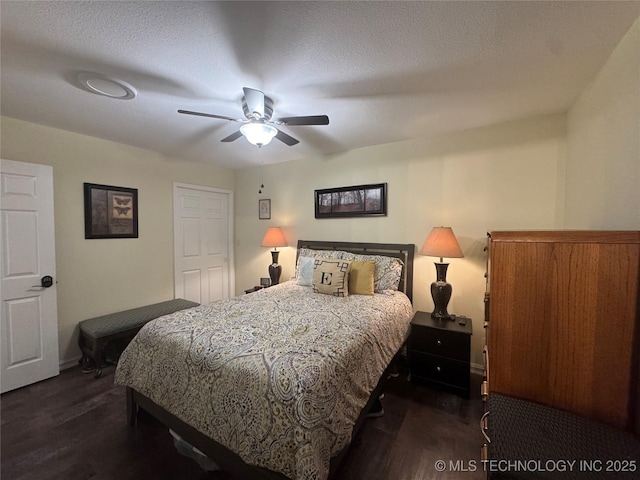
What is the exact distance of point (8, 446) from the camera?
66.6 inches

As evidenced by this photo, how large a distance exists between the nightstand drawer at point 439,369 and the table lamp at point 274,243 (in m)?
2.10

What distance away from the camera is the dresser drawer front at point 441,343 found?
221 centimetres

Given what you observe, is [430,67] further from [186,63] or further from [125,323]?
[125,323]

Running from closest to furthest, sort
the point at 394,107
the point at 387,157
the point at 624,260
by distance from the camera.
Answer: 1. the point at 624,260
2. the point at 394,107
3. the point at 387,157

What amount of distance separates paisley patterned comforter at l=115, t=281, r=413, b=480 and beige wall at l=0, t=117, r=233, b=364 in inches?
62.7

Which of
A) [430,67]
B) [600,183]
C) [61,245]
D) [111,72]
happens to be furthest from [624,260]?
[61,245]

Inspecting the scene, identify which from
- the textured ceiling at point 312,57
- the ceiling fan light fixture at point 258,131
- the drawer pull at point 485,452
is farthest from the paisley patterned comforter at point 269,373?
the textured ceiling at point 312,57

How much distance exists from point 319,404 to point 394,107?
7.28 feet

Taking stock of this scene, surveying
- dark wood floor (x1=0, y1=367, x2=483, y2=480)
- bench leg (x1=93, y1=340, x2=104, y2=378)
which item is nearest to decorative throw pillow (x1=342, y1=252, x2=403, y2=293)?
dark wood floor (x1=0, y1=367, x2=483, y2=480)

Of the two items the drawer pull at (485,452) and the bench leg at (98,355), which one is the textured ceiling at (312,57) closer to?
the drawer pull at (485,452)

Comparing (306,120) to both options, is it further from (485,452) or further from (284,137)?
(485,452)

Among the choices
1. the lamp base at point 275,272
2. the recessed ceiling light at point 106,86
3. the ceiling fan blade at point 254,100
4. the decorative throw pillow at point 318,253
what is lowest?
the lamp base at point 275,272

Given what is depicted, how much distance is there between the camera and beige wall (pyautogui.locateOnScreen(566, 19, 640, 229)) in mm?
1294

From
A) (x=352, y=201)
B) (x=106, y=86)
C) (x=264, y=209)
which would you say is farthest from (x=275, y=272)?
(x=106, y=86)
